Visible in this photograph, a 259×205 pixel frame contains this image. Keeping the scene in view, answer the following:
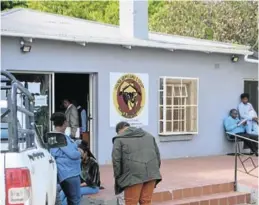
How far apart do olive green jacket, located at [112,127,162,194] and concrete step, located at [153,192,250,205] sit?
2.24 metres

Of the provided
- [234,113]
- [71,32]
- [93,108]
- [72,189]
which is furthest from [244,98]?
[72,189]

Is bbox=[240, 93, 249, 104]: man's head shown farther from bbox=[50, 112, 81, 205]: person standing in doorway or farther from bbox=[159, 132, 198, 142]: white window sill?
bbox=[50, 112, 81, 205]: person standing in doorway

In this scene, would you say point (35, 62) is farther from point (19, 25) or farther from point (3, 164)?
point (3, 164)

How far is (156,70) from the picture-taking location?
1345 cm

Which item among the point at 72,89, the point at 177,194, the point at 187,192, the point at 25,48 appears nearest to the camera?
the point at 177,194

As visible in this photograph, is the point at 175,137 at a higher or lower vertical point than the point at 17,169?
lower

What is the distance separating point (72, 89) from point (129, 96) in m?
1.66

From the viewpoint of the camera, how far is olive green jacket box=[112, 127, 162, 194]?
689 centimetres

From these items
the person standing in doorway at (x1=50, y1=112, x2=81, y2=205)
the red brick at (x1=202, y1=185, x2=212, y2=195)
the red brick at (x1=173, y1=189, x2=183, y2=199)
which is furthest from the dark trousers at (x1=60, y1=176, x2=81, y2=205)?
the red brick at (x1=202, y1=185, x2=212, y2=195)

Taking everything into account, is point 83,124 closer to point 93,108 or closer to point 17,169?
point 93,108

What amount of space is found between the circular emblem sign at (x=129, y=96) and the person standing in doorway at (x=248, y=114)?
11.0 feet

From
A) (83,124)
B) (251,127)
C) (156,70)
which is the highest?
(156,70)

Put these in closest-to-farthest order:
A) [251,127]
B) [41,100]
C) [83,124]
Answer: [41,100] < [83,124] < [251,127]

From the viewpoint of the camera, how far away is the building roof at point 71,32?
11.1 m
